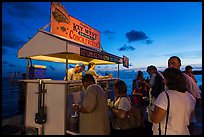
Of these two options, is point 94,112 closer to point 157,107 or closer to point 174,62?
point 157,107

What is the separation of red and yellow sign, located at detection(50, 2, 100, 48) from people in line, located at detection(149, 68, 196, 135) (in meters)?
3.62

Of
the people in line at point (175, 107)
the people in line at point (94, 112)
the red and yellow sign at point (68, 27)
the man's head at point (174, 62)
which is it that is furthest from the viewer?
the red and yellow sign at point (68, 27)

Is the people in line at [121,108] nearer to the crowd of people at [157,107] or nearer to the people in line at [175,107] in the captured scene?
the crowd of people at [157,107]

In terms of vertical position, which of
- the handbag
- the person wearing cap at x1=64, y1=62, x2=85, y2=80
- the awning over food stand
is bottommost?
the handbag

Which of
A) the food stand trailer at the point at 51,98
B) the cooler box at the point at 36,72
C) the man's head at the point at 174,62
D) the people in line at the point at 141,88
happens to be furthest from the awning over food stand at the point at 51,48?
the people in line at the point at 141,88

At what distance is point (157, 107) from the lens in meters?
2.09

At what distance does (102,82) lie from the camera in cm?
570

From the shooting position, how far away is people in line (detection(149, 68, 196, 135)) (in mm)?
2074

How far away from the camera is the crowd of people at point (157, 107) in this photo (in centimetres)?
210

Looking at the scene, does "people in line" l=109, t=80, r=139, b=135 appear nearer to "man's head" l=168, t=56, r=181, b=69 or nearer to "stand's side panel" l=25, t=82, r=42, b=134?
"man's head" l=168, t=56, r=181, b=69

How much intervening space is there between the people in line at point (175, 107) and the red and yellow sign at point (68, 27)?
3621 millimetres

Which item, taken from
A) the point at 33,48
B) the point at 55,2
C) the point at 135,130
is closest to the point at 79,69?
the point at 33,48

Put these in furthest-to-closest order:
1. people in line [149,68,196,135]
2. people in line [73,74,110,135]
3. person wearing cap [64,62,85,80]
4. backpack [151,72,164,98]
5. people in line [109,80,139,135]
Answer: person wearing cap [64,62,85,80] < backpack [151,72,164,98] < people in line [109,80,139,135] < people in line [73,74,110,135] < people in line [149,68,196,135]

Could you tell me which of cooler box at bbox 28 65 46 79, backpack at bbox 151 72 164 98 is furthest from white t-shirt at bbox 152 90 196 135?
cooler box at bbox 28 65 46 79
